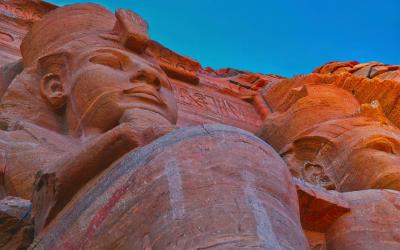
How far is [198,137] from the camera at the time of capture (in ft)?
11.1

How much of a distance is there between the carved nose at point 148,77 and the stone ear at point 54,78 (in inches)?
19.7

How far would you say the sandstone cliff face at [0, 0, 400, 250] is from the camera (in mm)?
3029

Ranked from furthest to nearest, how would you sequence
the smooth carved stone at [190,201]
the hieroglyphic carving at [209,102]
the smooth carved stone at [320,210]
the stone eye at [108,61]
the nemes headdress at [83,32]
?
the hieroglyphic carving at [209,102], the nemes headdress at [83,32], the stone eye at [108,61], the smooth carved stone at [320,210], the smooth carved stone at [190,201]

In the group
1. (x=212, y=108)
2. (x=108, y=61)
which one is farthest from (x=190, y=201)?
(x=212, y=108)

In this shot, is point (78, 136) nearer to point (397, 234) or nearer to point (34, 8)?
point (397, 234)

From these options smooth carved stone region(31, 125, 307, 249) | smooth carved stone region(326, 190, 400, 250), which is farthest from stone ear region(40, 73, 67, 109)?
smooth carved stone region(326, 190, 400, 250)

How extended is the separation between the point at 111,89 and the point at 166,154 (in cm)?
188

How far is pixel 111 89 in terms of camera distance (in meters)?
5.10

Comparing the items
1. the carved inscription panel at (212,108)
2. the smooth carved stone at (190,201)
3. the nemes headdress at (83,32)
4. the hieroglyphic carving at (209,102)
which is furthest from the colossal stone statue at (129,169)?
the hieroglyphic carving at (209,102)

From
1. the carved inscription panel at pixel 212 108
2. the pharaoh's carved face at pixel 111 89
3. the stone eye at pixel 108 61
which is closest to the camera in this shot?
the pharaoh's carved face at pixel 111 89

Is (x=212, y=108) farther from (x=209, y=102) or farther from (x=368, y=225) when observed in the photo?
(x=368, y=225)

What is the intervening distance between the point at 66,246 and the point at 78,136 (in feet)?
6.37

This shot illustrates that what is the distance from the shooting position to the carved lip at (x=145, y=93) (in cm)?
508

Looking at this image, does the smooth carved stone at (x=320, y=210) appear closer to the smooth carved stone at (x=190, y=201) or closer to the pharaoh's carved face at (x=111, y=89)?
the smooth carved stone at (x=190, y=201)
